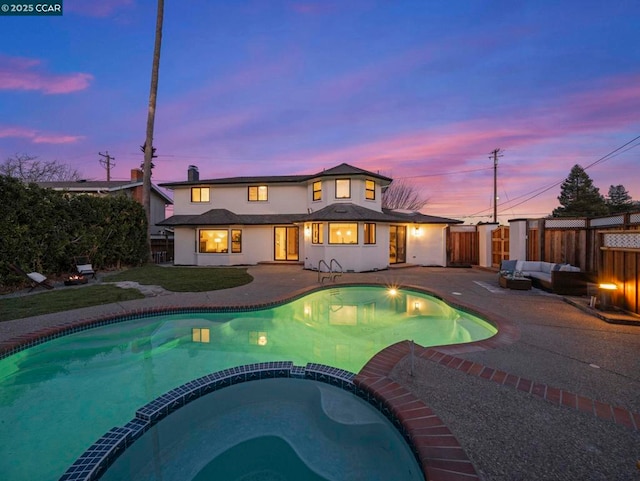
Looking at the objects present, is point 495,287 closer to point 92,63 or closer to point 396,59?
point 396,59

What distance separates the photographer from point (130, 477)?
2752 mm

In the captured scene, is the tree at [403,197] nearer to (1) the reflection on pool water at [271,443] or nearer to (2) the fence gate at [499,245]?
(2) the fence gate at [499,245]

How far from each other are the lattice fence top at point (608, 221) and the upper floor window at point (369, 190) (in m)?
10.4

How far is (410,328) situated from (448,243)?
1314 centimetres

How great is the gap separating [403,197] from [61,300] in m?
36.9

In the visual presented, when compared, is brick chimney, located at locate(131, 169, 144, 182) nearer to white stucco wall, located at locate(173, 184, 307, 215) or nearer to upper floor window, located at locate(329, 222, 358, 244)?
white stucco wall, located at locate(173, 184, 307, 215)

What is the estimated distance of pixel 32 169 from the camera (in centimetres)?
3067

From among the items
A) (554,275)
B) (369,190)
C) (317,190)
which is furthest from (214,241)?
(554,275)

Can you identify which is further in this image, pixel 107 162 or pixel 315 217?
pixel 107 162

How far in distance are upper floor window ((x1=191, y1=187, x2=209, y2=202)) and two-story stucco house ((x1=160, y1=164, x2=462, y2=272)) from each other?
0.07 metres

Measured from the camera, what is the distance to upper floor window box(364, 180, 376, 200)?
58.7 ft

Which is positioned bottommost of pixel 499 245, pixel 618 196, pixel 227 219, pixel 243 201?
pixel 499 245

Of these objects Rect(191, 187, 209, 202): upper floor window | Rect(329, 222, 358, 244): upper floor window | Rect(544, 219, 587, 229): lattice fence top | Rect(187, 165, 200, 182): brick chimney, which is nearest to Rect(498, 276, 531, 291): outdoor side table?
Rect(544, 219, 587, 229): lattice fence top

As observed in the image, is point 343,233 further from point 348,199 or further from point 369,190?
point 369,190
